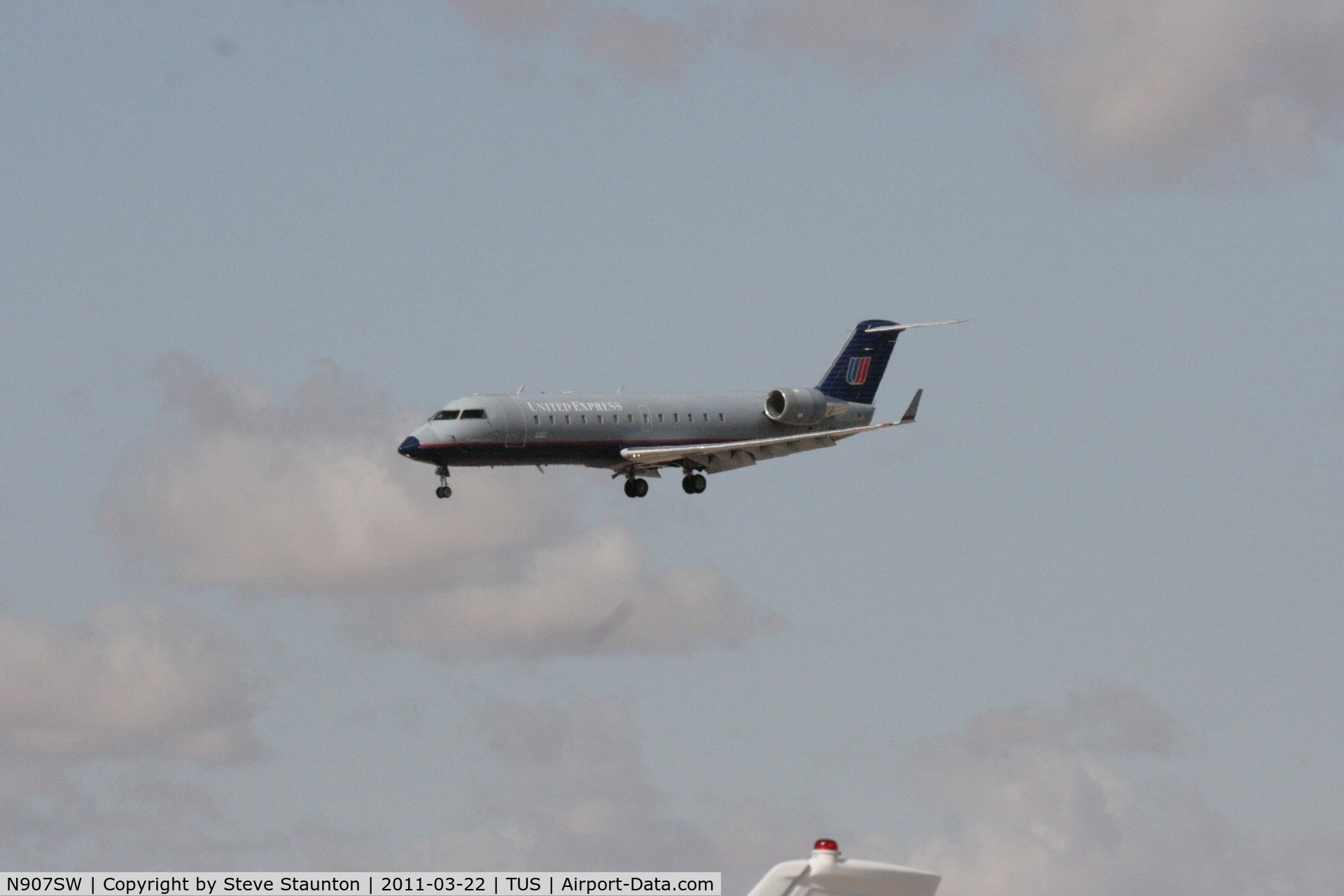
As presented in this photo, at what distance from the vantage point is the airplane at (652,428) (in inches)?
3472

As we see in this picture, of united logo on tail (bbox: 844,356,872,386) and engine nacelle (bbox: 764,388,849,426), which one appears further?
united logo on tail (bbox: 844,356,872,386)

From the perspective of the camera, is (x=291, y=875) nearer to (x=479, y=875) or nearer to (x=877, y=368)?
(x=479, y=875)

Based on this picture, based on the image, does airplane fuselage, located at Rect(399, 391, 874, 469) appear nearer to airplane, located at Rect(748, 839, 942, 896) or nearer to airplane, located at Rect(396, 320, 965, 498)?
airplane, located at Rect(396, 320, 965, 498)

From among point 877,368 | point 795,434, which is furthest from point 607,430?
point 877,368

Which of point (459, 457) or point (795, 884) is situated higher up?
point (459, 457)

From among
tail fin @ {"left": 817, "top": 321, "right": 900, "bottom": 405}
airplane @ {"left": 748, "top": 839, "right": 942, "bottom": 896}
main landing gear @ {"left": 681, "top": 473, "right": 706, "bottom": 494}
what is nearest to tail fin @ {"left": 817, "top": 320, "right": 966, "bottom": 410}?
tail fin @ {"left": 817, "top": 321, "right": 900, "bottom": 405}

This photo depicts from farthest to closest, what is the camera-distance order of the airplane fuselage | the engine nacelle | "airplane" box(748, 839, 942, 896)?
the engine nacelle, the airplane fuselage, "airplane" box(748, 839, 942, 896)

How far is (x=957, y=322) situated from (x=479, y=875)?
70683 mm

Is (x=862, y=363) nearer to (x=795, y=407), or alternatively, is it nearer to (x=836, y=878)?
(x=795, y=407)

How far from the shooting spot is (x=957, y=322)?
334 feet

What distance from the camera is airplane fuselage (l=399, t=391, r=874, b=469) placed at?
87.9m

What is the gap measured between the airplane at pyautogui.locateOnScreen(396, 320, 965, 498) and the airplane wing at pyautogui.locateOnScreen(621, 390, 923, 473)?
6cm

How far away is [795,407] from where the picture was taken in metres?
97.0

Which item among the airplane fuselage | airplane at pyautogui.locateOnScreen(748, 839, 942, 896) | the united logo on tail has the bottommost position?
airplane at pyautogui.locateOnScreen(748, 839, 942, 896)
